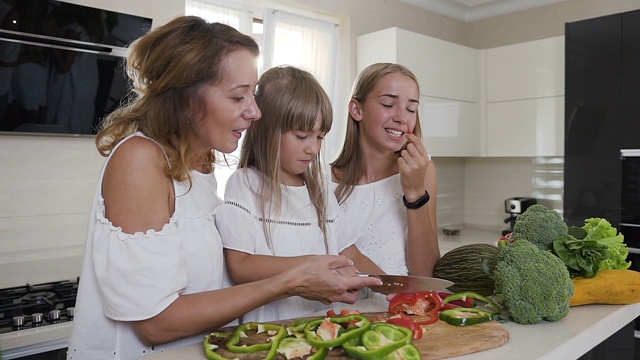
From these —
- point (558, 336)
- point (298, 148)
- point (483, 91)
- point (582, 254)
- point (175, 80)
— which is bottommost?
point (558, 336)

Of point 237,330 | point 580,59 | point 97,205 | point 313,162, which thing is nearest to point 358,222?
point 313,162

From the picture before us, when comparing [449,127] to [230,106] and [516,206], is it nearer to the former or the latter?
[516,206]

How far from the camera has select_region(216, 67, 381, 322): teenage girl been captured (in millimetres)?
1158

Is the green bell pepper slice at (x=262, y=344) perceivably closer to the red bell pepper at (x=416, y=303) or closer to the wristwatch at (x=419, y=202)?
the red bell pepper at (x=416, y=303)

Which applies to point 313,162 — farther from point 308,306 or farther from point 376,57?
point 376,57

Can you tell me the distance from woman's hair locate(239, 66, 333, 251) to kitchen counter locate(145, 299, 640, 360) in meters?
0.34

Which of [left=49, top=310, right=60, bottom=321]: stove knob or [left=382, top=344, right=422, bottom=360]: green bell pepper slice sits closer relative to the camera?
[left=382, top=344, right=422, bottom=360]: green bell pepper slice

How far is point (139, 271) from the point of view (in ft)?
2.89

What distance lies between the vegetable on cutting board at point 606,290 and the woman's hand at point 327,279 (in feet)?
1.53

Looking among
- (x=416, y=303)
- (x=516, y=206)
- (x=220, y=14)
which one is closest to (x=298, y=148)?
(x=416, y=303)

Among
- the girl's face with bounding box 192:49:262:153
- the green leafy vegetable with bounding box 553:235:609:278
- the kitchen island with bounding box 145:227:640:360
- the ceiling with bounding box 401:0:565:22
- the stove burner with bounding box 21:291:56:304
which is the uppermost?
the ceiling with bounding box 401:0:565:22

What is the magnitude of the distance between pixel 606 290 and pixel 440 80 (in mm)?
2319

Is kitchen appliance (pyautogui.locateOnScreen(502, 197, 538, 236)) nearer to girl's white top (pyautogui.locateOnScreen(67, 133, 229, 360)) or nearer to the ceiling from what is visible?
the ceiling

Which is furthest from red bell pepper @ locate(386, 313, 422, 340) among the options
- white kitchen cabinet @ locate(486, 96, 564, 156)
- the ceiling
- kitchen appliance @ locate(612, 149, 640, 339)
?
the ceiling
